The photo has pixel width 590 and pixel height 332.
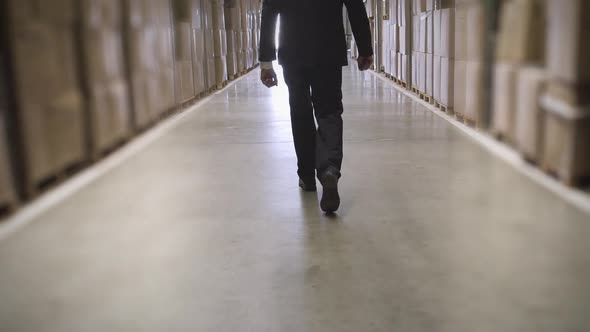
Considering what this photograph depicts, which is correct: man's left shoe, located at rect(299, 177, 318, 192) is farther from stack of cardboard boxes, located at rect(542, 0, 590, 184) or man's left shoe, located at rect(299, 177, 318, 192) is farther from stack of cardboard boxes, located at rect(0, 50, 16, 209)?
stack of cardboard boxes, located at rect(542, 0, 590, 184)

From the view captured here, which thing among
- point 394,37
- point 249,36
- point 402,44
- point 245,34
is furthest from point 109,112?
point 249,36

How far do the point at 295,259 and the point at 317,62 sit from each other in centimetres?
104

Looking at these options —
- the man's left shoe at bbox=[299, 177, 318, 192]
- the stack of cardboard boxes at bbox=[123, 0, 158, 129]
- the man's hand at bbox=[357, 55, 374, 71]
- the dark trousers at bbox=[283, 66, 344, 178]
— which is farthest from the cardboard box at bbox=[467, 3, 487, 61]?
the man's left shoe at bbox=[299, 177, 318, 192]

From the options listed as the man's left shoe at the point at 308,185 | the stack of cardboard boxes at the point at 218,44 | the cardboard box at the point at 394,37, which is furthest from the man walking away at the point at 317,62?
the cardboard box at the point at 394,37

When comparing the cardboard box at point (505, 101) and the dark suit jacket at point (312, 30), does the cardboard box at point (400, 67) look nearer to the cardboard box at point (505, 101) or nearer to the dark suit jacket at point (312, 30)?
the dark suit jacket at point (312, 30)

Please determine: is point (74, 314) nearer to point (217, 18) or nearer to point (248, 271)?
point (248, 271)

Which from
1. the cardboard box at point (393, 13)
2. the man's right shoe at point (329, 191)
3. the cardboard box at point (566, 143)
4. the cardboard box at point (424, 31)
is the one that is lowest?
the man's right shoe at point (329, 191)

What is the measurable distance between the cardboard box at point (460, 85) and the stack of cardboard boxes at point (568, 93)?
0.11m

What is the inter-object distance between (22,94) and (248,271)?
218cm

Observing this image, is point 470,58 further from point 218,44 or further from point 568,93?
point 218,44

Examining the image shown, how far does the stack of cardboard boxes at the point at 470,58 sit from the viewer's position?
0.54 metres

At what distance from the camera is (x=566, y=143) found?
0.55 meters

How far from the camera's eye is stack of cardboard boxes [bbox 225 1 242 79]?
52.3 ft

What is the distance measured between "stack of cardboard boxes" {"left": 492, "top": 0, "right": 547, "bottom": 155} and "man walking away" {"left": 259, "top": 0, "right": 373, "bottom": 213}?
2590 millimetres
